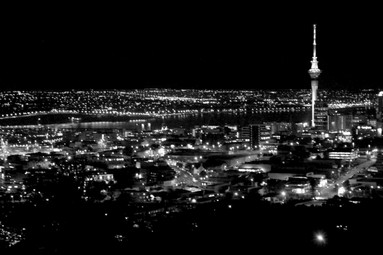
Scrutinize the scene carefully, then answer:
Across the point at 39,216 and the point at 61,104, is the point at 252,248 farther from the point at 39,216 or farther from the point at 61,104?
the point at 61,104

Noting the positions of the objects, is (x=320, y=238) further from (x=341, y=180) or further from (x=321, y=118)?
(x=321, y=118)

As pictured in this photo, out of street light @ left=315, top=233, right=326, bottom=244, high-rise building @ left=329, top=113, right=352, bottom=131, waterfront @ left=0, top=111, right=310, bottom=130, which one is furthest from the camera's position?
waterfront @ left=0, top=111, right=310, bottom=130

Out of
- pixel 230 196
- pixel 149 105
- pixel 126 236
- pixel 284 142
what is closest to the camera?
pixel 126 236

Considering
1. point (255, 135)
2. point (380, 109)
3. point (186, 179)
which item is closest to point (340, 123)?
point (380, 109)

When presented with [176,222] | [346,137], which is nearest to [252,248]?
[176,222]

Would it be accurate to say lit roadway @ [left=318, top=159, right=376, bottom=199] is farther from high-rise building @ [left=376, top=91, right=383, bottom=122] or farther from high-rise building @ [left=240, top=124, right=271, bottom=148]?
high-rise building @ [left=376, top=91, right=383, bottom=122]

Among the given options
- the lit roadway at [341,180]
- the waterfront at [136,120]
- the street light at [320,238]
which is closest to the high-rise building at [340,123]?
the waterfront at [136,120]

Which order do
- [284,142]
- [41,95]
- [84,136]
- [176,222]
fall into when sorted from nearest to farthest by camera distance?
[176,222] → [284,142] → [84,136] → [41,95]

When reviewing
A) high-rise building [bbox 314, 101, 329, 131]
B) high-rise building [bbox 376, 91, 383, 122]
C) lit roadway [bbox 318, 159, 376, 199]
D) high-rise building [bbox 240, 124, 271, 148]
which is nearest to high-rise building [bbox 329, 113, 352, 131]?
high-rise building [bbox 314, 101, 329, 131]

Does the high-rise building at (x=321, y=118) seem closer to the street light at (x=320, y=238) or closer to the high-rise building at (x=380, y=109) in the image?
the high-rise building at (x=380, y=109)
